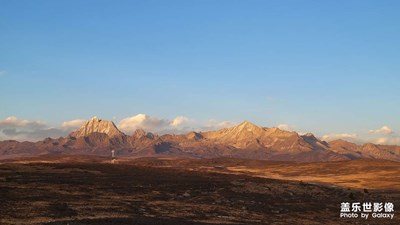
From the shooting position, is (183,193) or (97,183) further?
(97,183)

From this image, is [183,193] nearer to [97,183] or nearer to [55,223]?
[97,183]

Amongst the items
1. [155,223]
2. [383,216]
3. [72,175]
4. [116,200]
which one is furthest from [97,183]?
[383,216]

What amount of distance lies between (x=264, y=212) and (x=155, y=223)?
20.2 metres

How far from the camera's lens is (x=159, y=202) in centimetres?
5662

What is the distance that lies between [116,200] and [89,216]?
15.0 meters

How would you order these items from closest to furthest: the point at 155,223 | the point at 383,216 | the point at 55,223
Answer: the point at 55,223
the point at 155,223
the point at 383,216

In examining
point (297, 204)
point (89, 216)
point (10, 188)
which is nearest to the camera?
point (89, 216)

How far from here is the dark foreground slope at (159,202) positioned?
41.3 m

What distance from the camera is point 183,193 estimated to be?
67375 mm

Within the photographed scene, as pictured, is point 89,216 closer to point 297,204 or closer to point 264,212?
point 264,212

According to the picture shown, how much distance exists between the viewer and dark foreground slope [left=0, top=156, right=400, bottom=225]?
41.3 meters

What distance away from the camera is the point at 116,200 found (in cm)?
5503

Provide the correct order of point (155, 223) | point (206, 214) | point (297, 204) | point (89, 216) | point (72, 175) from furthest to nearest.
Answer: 1. point (72, 175)
2. point (297, 204)
3. point (206, 214)
4. point (89, 216)
5. point (155, 223)

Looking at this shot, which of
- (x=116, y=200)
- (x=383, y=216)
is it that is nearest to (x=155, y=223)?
(x=116, y=200)
